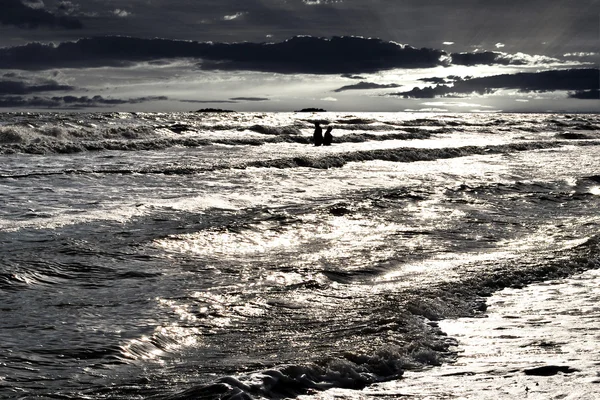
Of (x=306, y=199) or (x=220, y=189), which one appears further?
(x=220, y=189)

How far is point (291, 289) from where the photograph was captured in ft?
32.0

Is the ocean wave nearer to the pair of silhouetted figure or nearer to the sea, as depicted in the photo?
the sea

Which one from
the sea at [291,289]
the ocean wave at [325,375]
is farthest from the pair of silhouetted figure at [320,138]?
the ocean wave at [325,375]

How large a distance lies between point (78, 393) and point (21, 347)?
148 centimetres

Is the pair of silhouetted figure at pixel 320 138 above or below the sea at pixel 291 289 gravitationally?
above

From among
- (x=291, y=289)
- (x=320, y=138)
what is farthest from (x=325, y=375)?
(x=320, y=138)

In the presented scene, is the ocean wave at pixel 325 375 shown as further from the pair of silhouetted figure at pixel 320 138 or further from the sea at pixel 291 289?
the pair of silhouetted figure at pixel 320 138

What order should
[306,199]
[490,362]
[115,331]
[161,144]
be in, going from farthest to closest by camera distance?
[161,144], [306,199], [115,331], [490,362]

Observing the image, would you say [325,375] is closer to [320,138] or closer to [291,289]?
[291,289]

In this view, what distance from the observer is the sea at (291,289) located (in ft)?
20.7

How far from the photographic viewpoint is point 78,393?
5.86 m

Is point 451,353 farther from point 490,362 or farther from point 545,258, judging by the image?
point 545,258

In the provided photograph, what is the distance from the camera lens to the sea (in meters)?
6.30

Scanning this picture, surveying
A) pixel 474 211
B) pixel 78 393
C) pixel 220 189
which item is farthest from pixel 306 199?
pixel 78 393
